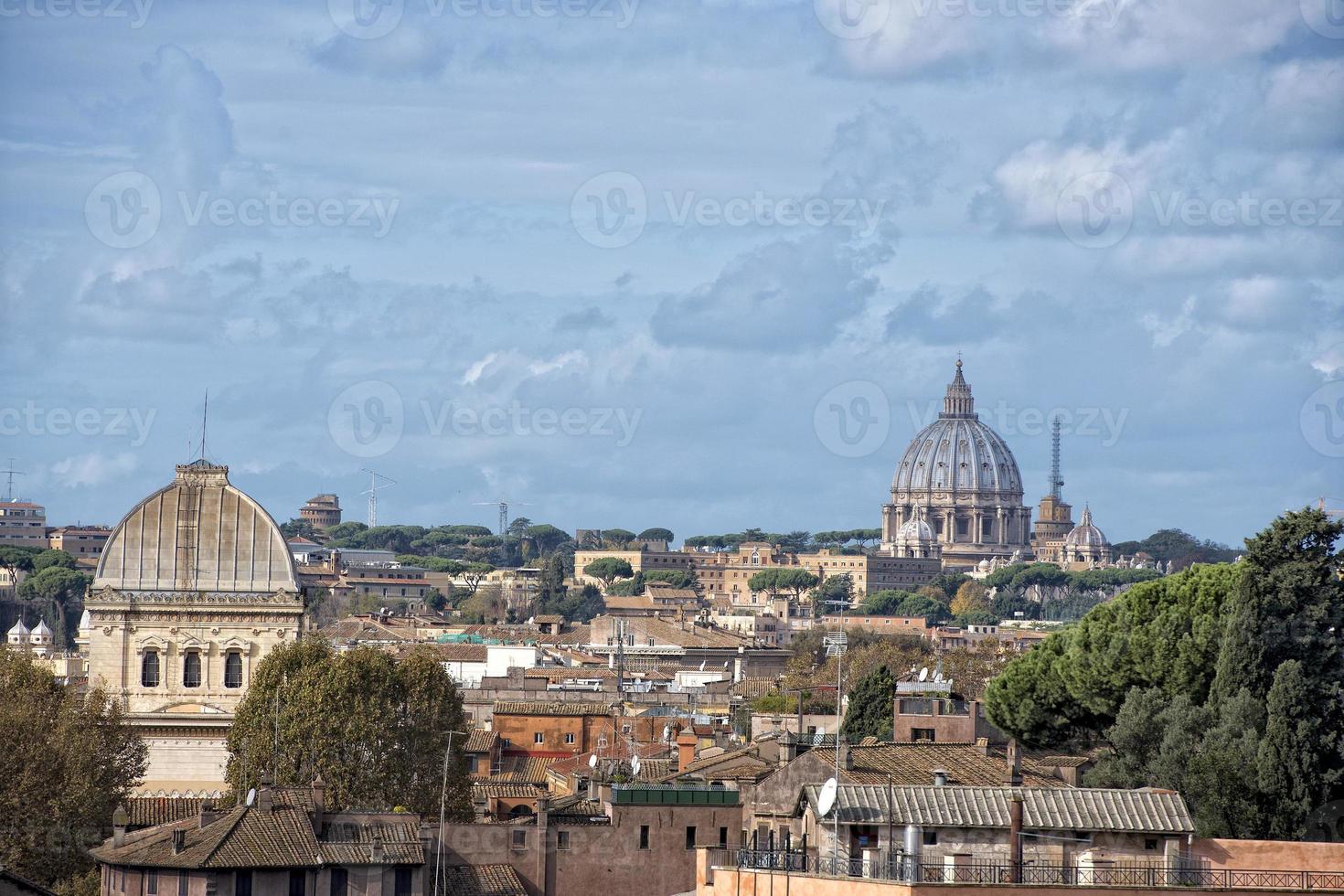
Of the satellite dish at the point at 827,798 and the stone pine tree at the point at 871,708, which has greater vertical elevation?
the stone pine tree at the point at 871,708

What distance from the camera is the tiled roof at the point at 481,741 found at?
7669 centimetres

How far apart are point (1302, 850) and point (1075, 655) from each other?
20589mm

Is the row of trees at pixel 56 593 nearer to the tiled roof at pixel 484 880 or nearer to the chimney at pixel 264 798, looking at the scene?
the chimney at pixel 264 798

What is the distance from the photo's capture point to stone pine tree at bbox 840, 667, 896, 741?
69.1 meters

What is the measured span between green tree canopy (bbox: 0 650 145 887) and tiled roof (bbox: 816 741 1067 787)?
1390 centimetres

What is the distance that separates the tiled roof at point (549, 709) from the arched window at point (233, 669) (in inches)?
418

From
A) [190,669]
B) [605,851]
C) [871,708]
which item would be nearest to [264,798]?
[605,851]

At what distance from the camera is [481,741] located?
3110 inches

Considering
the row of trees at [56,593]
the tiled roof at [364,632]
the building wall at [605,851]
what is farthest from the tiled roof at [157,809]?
the row of trees at [56,593]

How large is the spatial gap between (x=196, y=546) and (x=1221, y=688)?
32.0 metres

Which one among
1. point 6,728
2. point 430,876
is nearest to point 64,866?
point 6,728

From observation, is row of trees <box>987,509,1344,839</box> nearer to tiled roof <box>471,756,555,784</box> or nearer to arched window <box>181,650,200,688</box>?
tiled roof <box>471,756,555,784</box>

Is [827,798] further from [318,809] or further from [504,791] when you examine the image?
[504,791]

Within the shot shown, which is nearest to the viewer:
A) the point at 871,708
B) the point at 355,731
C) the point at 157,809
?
the point at 157,809
